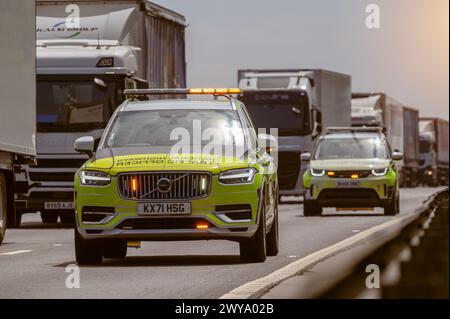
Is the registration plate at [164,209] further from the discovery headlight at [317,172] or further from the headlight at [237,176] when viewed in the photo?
the discovery headlight at [317,172]

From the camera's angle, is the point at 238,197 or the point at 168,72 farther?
the point at 168,72

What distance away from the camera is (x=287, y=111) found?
36.2 meters

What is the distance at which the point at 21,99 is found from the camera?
56.4 ft

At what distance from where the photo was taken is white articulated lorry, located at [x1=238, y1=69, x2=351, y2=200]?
36.2 meters

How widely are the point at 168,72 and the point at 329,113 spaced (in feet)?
52.2

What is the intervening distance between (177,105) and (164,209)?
2196 millimetres

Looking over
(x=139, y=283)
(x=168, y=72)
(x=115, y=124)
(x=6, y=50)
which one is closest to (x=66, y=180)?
(x=168, y=72)

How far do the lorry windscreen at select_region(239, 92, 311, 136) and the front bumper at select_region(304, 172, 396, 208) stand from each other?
7.60 meters

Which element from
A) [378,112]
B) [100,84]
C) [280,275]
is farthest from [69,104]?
[378,112]

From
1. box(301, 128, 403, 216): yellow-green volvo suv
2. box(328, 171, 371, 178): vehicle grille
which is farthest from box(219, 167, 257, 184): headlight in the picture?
box(328, 171, 371, 178): vehicle grille

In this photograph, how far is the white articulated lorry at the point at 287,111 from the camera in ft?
119

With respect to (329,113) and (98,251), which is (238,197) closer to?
(98,251)

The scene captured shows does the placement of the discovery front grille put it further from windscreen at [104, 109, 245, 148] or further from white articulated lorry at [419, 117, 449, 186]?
white articulated lorry at [419, 117, 449, 186]

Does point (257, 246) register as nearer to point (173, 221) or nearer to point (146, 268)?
point (173, 221)
